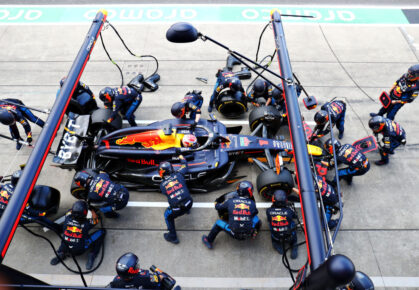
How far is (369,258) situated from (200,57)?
850 cm

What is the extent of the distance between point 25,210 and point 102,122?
8.90 ft

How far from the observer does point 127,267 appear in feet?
16.7

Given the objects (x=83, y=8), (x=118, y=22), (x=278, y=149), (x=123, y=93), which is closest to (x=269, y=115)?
(x=278, y=149)

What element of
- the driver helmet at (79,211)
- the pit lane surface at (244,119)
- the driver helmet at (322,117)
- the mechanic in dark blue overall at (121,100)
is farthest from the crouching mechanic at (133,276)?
the driver helmet at (322,117)

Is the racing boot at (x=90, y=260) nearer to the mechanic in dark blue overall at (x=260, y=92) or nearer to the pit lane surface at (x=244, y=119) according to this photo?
the pit lane surface at (x=244, y=119)

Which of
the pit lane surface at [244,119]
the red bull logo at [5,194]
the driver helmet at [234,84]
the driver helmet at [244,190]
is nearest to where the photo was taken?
the driver helmet at [244,190]

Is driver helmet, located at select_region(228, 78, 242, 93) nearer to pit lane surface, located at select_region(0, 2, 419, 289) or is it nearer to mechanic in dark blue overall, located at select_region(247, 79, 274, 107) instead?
mechanic in dark blue overall, located at select_region(247, 79, 274, 107)

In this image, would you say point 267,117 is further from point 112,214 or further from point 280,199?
point 112,214

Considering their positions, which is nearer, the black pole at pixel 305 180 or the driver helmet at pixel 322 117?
the black pole at pixel 305 180

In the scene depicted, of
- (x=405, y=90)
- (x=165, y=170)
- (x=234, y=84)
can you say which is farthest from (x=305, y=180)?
(x=405, y=90)

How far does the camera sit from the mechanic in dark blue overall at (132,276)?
5121 mm

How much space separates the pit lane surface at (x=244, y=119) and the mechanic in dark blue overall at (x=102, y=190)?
887 millimetres

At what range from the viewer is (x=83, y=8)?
48.1 feet

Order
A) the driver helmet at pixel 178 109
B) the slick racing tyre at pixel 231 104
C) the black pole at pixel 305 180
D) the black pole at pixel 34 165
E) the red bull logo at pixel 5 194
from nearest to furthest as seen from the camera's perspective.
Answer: the black pole at pixel 305 180, the black pole at pixel 34 165, the red bull logo at pixel 5 194, the driver helmet at pixel 178 109, the slick racing tyre at pixel 231 104
